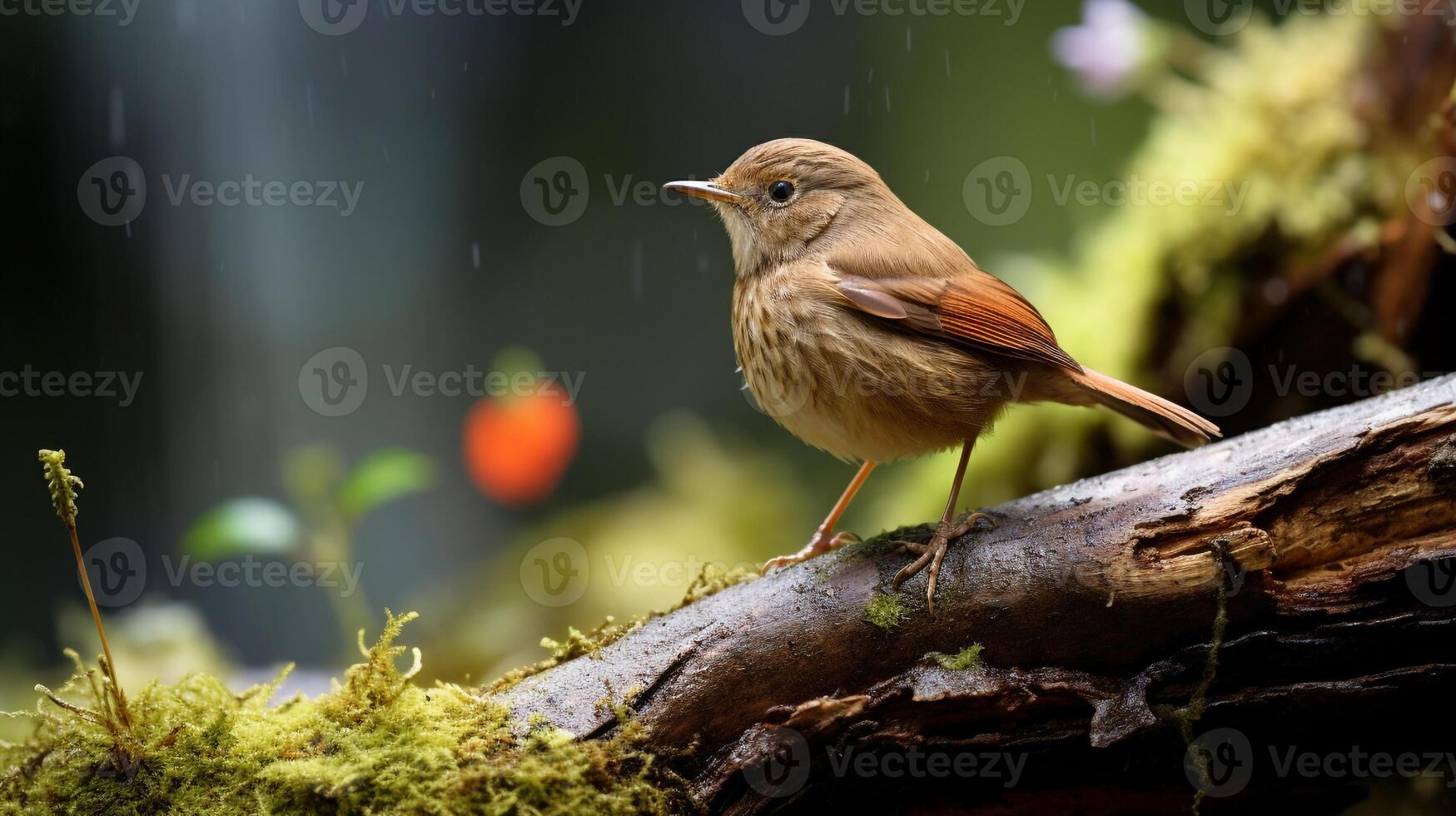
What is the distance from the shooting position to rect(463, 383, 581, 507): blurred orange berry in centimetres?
510

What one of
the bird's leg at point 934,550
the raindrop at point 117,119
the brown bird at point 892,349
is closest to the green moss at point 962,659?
the bird's leg at point 934,550

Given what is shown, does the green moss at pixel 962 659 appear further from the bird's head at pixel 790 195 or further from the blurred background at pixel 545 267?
the blurred background at pixel 545 267

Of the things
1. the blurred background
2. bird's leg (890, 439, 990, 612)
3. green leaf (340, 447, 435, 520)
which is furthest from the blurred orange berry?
bird's leg (890, 439, 990, 612)

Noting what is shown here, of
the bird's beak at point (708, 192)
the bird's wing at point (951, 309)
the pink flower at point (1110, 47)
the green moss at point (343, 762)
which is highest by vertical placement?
the pink flower at point (1110, 47)

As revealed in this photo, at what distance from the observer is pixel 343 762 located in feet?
6.77

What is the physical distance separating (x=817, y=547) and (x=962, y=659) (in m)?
0.84

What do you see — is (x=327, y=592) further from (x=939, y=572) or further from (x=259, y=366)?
(x=939, y=572)

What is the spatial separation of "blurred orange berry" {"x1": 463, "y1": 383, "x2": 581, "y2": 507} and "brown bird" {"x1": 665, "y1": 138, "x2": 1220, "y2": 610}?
2407 mm

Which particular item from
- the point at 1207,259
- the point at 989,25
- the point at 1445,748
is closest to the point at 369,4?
the point at 989,25

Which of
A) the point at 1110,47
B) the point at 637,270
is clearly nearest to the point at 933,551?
the point at 1110,47

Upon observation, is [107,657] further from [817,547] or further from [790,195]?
[790,195]

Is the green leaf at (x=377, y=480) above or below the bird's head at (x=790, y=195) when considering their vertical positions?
below

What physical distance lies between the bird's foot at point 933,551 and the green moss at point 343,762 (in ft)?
2.49

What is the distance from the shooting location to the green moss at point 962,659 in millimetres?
2242
